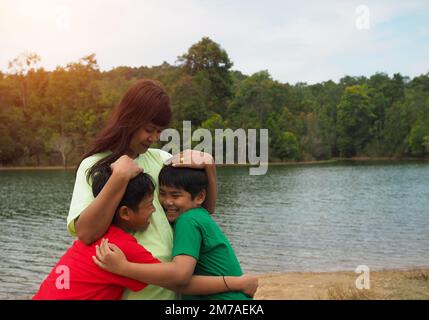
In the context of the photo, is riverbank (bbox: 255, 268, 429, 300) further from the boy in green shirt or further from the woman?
the woman

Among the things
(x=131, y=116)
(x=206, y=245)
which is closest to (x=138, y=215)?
(x=206, y=245)

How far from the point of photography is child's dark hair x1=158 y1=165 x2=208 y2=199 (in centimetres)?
241

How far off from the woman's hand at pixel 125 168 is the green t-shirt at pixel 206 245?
1.09 ft

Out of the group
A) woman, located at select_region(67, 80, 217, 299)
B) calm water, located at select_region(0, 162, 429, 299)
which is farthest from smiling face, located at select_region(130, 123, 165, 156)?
calm water, located at select_region(0, 162, 429, 299)

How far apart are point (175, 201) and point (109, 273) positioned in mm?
459

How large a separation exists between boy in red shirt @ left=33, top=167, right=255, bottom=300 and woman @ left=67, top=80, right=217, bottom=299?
0.06 metres

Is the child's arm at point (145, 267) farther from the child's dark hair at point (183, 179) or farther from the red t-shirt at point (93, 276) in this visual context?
the child's dark hair at point (183, 179)

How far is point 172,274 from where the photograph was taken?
2.17 m

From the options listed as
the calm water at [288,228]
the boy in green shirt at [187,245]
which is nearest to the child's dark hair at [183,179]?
the boy in green shirt at [187,245]

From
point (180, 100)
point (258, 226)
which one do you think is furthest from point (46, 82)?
point (258, 226)

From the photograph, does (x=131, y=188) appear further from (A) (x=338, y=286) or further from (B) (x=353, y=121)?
(B) (x=353, y=121)

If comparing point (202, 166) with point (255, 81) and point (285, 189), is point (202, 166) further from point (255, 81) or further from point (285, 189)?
point (255, 81)

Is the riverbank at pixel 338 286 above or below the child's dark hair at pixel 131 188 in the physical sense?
below

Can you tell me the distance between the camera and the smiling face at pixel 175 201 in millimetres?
2416
